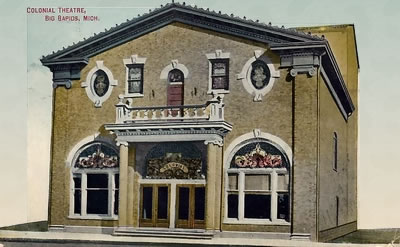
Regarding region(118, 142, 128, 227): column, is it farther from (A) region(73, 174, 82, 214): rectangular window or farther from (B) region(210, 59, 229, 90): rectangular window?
(B) region(210, 59, 229, 90): rectangular window

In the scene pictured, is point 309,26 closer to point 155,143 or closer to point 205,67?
point 205,67

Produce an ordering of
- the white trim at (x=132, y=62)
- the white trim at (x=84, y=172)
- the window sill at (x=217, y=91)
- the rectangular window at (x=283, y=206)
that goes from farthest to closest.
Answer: the white trim at (x=84, y=172)
the white trim at (x=132, y=62)
the window sill at (x=217, y=91)
the rectangular window at (x=283, y=206)

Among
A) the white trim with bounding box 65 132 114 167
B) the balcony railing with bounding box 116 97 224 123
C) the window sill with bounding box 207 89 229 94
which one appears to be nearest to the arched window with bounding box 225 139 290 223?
the balcony railing with bounding box 116 97 224 123

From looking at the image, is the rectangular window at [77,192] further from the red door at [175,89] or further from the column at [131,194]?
the red door at [175,89]

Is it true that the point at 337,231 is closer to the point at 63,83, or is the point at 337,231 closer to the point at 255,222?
the point at 255,222

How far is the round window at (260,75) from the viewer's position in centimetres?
856

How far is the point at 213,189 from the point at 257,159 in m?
0.59

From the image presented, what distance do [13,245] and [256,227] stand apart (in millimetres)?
2801

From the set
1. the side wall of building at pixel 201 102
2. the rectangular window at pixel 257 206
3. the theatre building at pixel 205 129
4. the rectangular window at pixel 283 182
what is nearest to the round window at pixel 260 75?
the theatre building at pixel 205 129

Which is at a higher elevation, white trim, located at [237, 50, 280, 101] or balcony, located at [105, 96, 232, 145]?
white trim, located at [237, 50, 280, 101]

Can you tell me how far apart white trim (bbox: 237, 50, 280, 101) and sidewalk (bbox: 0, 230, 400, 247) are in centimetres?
157

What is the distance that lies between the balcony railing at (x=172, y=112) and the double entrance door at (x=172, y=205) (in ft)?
2.48

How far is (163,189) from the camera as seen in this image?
8820 mm

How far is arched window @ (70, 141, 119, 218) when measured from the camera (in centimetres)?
896
